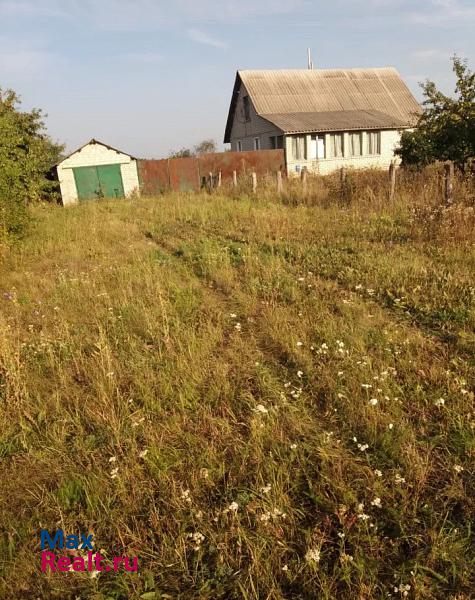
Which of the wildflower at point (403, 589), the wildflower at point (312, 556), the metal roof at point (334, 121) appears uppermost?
the metal roof at point (334, 121)

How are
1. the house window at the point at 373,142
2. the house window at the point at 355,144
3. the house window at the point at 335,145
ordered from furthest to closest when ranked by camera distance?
1. the house window at the point at 373,142
2. the house window at the point at 355,144
3. the house window at the point at 335,145

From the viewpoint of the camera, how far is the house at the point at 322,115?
2362 cm

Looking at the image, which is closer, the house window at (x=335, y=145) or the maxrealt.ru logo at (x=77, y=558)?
the maxrealt.ru logo at (x=77, y=558)

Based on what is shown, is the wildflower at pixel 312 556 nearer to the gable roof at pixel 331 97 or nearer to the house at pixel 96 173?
the house at pixel 96 173

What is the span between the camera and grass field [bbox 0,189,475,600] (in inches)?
75.2

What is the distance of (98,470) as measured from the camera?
248 cm

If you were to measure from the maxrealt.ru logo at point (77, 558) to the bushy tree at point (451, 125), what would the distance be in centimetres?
1245

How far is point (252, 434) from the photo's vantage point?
2.68 m

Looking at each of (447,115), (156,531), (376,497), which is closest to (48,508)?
(156,531)

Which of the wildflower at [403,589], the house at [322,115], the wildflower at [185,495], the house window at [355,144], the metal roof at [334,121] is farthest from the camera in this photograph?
the house window at [355,144]

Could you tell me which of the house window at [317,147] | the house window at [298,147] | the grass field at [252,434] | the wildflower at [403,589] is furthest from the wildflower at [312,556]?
the house window at [317,147]

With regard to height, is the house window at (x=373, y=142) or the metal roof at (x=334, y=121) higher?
the metal roof at (x=334, y=121)

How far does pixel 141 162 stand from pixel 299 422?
20.2m

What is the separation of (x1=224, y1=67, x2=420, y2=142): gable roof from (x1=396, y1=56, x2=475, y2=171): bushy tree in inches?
444
